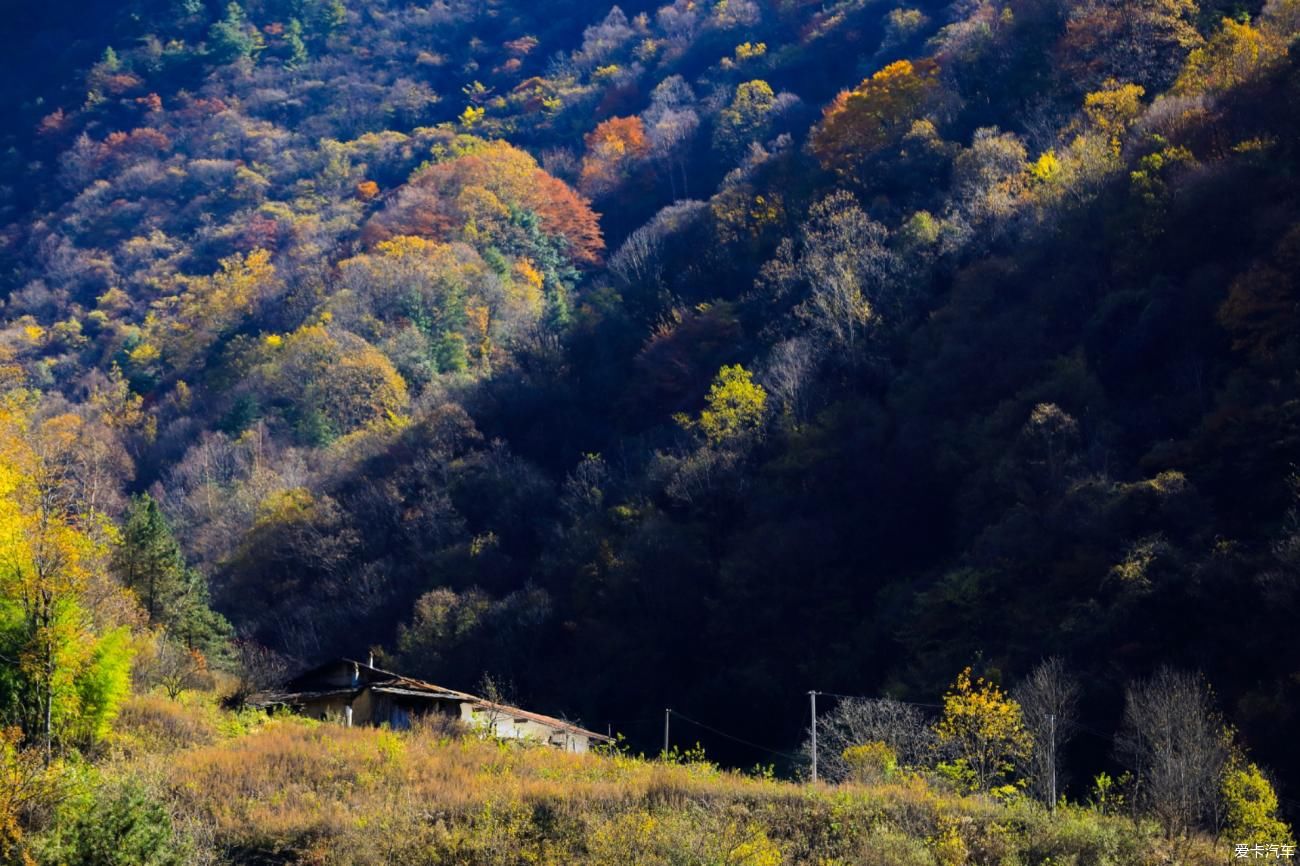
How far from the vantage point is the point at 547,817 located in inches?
1110

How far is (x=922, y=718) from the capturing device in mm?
37406

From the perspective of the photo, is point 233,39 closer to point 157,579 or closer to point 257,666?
point 257,666

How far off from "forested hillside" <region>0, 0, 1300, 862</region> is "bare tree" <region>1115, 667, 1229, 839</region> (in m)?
1.44

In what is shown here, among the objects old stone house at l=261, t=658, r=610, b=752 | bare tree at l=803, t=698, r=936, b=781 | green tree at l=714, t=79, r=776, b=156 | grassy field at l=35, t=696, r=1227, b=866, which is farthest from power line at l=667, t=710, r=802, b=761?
green tree at l=714, t=79, r=776, b=156

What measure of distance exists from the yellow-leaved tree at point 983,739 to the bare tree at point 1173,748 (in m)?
2.52

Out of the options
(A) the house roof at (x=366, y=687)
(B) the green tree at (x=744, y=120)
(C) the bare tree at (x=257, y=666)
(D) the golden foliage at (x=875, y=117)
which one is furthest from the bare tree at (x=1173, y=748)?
(B) the green tree at (x=744, y=120)

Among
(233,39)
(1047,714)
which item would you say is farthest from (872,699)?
(233,39)

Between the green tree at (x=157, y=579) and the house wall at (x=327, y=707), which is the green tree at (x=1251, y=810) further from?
the green tree at (x=157, y=579)

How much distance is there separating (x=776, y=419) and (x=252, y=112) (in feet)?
324

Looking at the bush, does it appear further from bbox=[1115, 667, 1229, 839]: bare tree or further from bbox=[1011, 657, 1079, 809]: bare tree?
bbox=[1115, 667, 1229, 839]: bare tree

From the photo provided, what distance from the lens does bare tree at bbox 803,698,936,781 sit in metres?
35.7

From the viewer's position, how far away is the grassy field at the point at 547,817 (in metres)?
26.7

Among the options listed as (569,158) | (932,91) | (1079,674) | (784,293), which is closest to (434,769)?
(1079,674)

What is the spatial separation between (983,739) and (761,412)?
23340 mm
